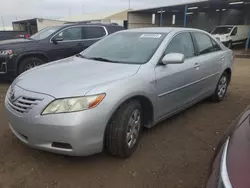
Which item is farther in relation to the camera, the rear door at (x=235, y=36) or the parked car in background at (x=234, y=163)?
the rear door at (x=235, y=36)

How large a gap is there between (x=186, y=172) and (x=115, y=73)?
1.36 m

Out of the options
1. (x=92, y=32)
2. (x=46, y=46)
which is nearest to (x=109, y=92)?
(x=46, y=46)

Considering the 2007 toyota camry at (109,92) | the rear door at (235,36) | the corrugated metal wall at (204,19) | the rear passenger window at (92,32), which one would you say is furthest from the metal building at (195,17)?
the 2007 toyota camry at (109,92)

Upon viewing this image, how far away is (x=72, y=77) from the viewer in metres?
2.82

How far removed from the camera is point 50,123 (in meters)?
2.41

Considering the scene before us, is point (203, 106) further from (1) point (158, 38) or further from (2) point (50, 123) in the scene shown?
(2) point (50, 123)

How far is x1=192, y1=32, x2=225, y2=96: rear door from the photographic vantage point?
166 inches

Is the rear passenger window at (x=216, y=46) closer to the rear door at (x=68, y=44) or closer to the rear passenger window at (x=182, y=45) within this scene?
the rear passenger window at (x=182, y=45)

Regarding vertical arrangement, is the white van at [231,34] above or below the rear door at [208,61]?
below

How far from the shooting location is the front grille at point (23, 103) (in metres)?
2.51

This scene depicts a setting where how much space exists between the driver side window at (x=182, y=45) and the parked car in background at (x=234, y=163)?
2.05 metres

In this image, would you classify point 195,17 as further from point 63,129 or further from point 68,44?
point 63,129

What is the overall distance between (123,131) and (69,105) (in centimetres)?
67

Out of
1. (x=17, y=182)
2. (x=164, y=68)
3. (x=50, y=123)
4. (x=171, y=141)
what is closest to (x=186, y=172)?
(x=171, y=141)
